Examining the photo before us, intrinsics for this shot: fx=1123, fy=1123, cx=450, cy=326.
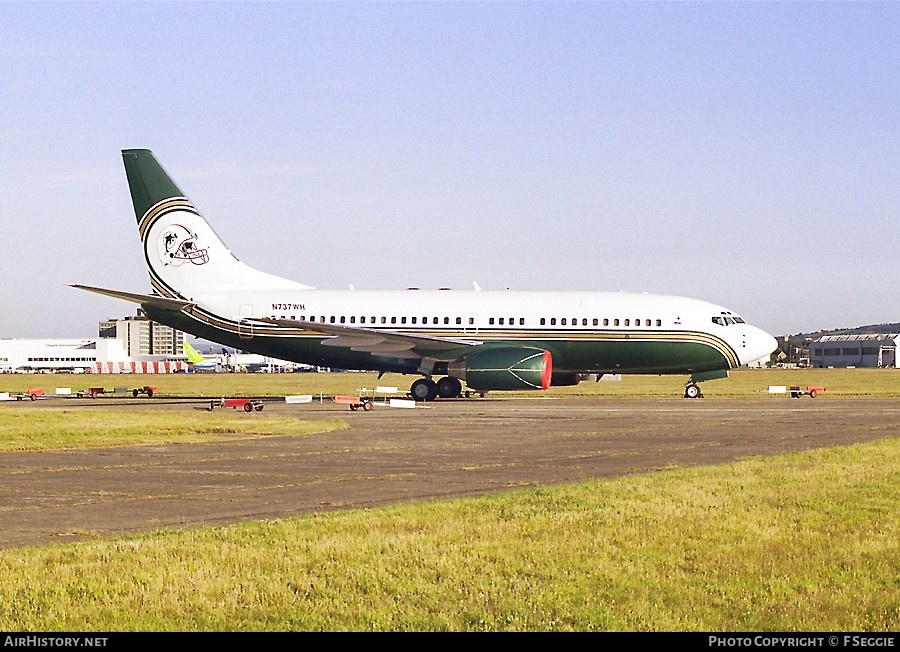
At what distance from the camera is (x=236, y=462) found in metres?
20.2

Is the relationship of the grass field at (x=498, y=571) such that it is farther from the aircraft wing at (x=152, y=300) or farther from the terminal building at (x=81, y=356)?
the terminal building at (x=81, y=356)

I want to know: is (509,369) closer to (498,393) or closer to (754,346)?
(754,346)

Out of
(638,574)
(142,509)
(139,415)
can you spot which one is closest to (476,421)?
(139,415)

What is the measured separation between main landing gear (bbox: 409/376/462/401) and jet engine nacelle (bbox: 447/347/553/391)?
2.91m

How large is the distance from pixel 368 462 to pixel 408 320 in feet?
83.5

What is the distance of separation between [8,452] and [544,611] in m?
16.6

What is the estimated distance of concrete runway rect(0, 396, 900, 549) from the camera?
14219mm

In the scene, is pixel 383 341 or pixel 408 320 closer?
pixel 383 341

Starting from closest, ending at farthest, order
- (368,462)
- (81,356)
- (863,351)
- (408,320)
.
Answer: (368,462)
(408,320)
(81,356)
(863,351)

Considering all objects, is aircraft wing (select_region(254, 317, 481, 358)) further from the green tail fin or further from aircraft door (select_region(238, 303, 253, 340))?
the green tail fin

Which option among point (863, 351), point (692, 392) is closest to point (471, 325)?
point (692, 392)

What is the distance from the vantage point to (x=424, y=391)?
45.8 metres

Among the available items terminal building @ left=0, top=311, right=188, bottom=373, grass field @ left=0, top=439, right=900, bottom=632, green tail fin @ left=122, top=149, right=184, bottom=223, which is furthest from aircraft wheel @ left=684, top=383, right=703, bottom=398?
terminal building @ left=0, top=311, right=188, bottom=373
